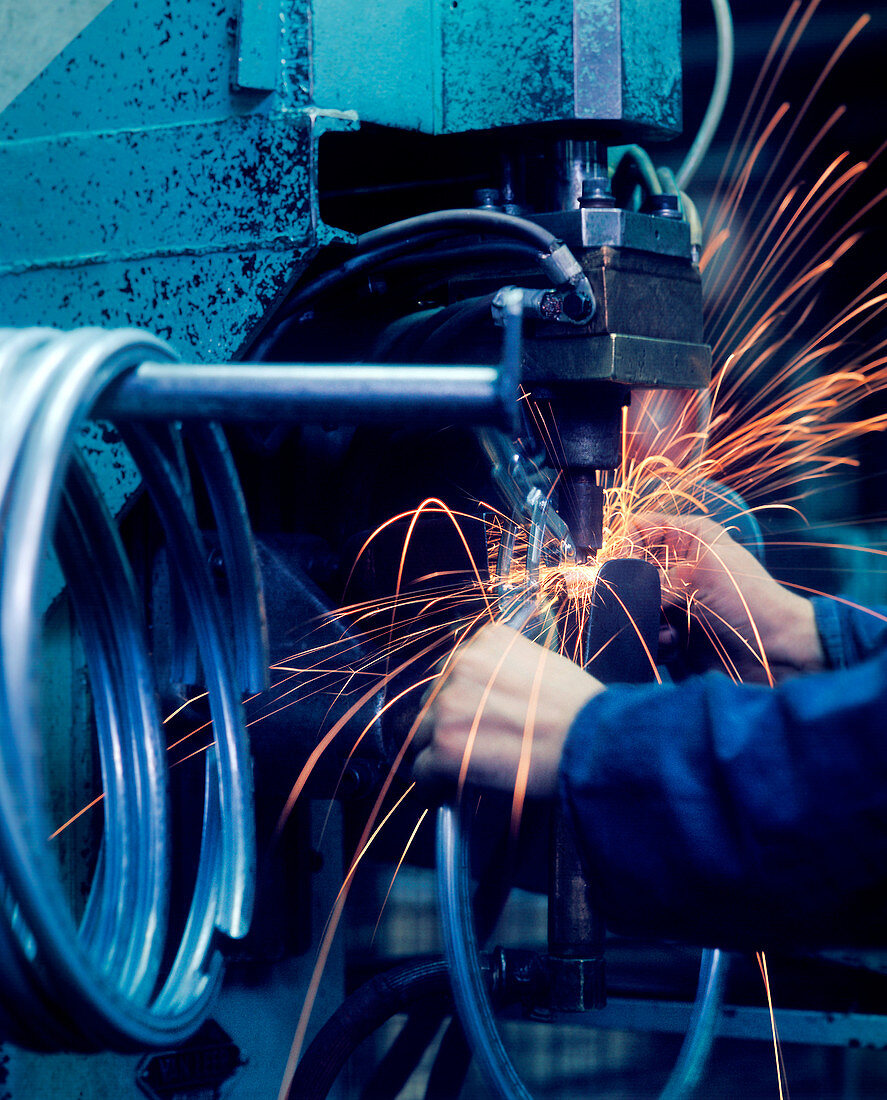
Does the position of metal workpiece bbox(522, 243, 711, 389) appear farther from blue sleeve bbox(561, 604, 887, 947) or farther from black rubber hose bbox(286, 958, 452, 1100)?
black rubber hose bbox(286, 958, 452, 1100)

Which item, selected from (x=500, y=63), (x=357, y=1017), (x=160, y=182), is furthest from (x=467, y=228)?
(x=357, y=1017)

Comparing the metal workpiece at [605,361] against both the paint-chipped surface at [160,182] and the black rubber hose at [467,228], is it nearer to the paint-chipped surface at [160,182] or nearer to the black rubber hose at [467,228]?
the black rubber hose at [467,228]

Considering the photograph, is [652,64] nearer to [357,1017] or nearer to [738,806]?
[738,806]

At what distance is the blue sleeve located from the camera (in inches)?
31.1

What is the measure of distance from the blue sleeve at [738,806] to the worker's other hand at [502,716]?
37mm

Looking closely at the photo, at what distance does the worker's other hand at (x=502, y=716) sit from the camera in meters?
0.90

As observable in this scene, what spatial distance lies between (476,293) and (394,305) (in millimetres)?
158

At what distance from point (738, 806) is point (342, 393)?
1.40 feet

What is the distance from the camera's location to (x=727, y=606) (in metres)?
1.48

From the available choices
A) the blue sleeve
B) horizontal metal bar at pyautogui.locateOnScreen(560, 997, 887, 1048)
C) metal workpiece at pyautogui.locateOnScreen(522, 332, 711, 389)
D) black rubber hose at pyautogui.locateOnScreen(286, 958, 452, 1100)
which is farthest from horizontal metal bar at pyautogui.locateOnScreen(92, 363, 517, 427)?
horizontal metal bar at pyautogui.locateOnScreen(560, 997, 887, 1048)

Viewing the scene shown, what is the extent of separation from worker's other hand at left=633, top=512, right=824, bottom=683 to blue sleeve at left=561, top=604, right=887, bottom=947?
24.0 inches

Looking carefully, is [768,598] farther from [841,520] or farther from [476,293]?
[841,520]

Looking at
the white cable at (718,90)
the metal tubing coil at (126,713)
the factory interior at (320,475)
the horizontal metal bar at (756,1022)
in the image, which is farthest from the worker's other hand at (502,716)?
the horizontal metal bar at (756,1022)

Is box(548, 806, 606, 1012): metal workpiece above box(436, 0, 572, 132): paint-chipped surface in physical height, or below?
below
